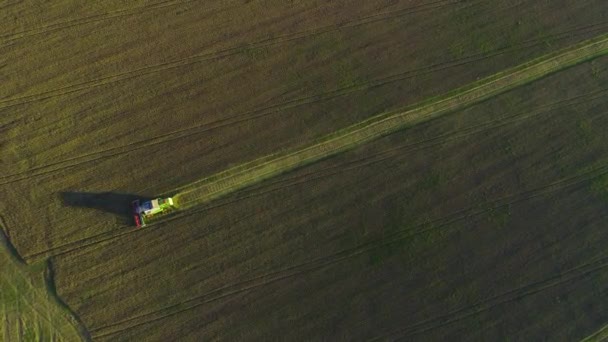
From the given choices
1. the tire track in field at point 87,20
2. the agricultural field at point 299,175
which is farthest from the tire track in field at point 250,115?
the tire track in field at point 87,20

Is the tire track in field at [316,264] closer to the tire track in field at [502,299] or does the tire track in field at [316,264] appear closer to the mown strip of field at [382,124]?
the tire track in field at [502,299]

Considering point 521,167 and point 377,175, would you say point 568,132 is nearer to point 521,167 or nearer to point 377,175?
point 521,167

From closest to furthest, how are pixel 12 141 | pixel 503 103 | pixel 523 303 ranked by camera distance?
pixel 12 141 → pixel 523 303 → pixel 503 103

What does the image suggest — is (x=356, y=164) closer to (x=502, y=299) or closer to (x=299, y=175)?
(x=299, y=175)

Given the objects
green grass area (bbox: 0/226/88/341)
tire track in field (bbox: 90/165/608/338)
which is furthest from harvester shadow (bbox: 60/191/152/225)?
tire track in field (bbox: 90/165/608/338)

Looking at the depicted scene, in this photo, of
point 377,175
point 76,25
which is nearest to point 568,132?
point 377,175

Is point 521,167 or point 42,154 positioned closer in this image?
point 42,154

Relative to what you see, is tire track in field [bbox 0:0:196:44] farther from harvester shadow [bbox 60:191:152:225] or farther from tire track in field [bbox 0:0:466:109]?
harvester shadow [bbox 60:191:152:225]
